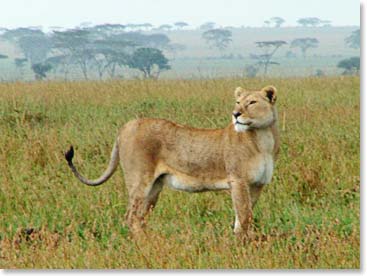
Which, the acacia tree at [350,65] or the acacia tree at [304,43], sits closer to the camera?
the acacia tree at [350,65]

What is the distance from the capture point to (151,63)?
19.2 feet

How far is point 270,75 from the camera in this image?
5.75 metres

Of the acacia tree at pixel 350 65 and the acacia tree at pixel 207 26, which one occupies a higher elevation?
the acacia tree at pixel 207 26

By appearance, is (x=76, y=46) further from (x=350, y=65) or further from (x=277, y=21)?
(x=350, y=65)

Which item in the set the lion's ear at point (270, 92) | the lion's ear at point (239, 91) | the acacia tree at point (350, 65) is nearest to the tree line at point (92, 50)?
the lion's ear at point (239, 91)

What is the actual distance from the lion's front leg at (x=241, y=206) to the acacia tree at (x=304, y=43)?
2.58 ft

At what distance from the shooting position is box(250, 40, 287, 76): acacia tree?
574 centimetres

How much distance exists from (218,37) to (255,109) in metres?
0.53

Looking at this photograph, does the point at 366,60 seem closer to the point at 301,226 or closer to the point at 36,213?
the point at 301,226

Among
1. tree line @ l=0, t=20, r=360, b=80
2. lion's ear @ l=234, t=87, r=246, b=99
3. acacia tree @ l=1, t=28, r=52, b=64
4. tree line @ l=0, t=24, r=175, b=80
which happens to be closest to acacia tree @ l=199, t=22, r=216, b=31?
tree line @ l=0, t=20, r=360, b=80

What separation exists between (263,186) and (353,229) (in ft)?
Result: 1.40

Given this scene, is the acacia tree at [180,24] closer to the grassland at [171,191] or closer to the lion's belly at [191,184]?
the grassland at [171,191]

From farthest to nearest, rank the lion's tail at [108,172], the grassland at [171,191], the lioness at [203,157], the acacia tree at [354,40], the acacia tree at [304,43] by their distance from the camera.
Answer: the acacia tree at [304,43] → the lion's tail at [108,172] → the acacia tree at [354,40] → the lioness at [203,157] → the grassland at [171,191]

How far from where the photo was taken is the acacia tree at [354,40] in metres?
5.44
